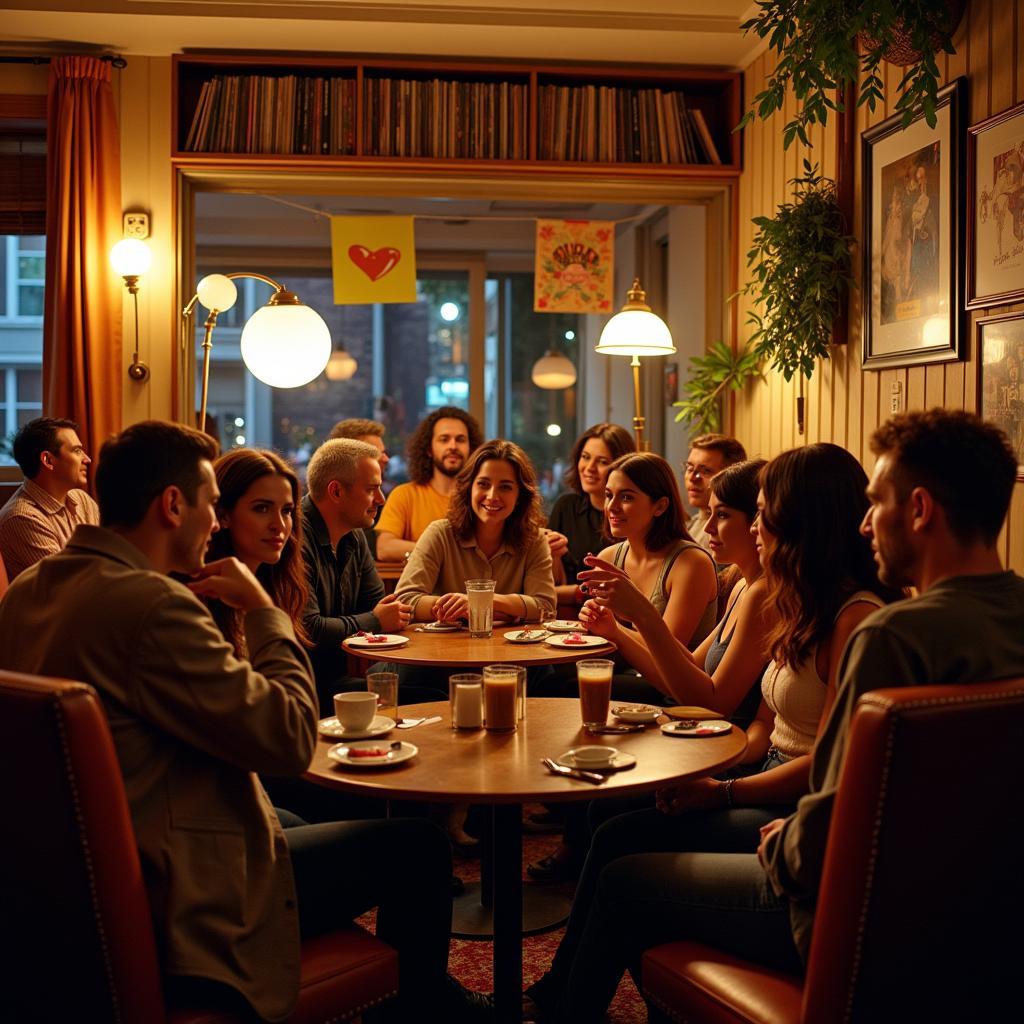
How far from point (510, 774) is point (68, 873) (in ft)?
2.38

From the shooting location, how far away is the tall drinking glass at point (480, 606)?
10.5 feet

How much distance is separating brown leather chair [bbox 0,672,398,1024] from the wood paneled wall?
1.22 meters

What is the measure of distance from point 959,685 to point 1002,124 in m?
2.16

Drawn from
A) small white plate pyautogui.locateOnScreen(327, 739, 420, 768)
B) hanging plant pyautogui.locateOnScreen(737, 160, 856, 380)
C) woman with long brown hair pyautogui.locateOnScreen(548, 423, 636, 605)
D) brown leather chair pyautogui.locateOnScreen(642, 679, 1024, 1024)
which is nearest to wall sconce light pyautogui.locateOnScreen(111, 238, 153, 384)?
woman with long brown hair pyautogui.locateOnScreen(548, 423, 636, 605)

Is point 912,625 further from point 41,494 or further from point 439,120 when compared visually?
point 439,120

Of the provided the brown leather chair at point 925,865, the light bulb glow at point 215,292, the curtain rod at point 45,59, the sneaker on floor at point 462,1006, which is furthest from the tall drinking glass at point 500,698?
the curtain rod at point 45,59

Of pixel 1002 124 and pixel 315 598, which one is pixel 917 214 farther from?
pixel 315 598

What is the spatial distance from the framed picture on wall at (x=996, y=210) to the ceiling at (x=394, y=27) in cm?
170

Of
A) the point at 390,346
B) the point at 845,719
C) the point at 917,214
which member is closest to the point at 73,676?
the point at 845,719

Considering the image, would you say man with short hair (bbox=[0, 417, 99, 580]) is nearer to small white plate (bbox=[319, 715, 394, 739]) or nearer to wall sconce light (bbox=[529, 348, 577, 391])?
small white plate (bbox=[319, 715, 394, 739])

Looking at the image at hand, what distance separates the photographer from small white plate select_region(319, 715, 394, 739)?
2107 mm

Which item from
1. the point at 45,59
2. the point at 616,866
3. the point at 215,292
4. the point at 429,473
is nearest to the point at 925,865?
the point at 616,866

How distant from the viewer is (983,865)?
139cm

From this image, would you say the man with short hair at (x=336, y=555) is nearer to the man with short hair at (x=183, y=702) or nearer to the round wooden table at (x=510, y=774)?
the round wooden table at (x=510, y=774)
